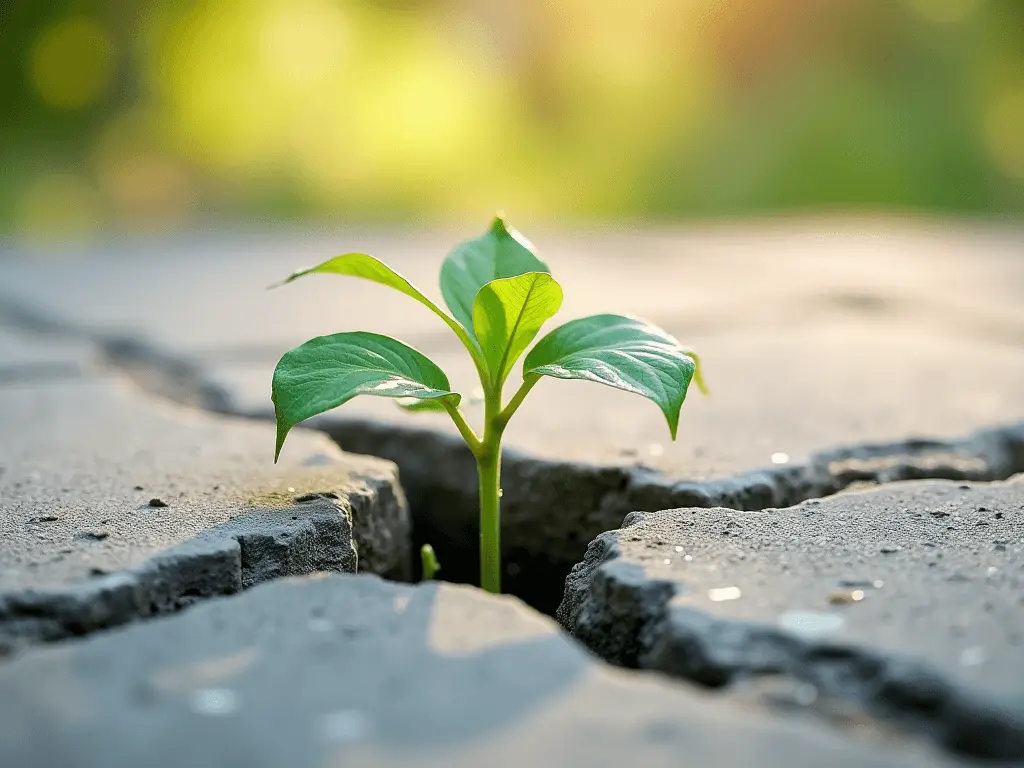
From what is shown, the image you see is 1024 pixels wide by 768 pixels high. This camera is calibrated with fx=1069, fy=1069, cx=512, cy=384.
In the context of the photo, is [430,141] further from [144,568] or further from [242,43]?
[144,568]

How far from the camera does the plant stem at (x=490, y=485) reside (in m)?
0.88

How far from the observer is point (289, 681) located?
0.62 m

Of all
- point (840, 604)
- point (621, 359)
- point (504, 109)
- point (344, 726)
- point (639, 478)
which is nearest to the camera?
point (344, 726)

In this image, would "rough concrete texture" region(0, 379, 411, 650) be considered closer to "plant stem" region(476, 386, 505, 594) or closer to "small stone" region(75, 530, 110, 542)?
"small stone" region(75, 530, 110, 542)

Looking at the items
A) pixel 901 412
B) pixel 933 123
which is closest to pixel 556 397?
pixel 901 412

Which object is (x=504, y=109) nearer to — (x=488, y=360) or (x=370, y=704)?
(x=488, y=360)

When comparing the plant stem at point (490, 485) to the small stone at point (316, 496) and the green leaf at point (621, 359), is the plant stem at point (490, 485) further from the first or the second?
the small stone at point (316, 496)

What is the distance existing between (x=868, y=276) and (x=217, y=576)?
2011 mm

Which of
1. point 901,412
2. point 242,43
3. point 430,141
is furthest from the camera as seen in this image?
point 430,141

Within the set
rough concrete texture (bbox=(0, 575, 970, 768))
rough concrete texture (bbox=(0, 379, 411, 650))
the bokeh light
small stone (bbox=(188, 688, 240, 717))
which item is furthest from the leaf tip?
the bokeh light

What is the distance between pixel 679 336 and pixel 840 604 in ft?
3.92

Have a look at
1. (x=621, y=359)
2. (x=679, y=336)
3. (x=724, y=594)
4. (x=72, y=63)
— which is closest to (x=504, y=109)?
(x=72, y=63)

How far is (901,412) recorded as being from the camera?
134 centimetres

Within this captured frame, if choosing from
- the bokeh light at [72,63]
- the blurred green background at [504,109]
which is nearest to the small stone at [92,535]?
the blurred green background at [504,109]
